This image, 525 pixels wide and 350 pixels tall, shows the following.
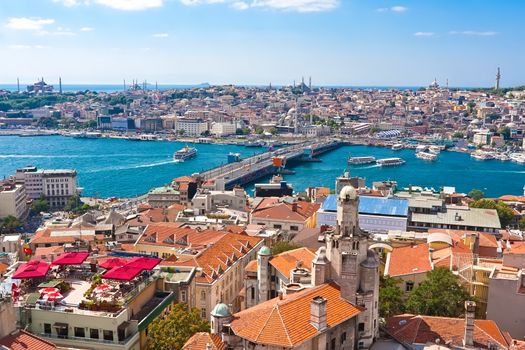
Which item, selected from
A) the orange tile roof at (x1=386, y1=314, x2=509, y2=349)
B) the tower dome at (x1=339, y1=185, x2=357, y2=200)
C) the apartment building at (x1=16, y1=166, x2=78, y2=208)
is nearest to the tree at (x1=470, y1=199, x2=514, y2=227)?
the orange tile roof at (x1=386, y1=314, x2=509, y2=349)

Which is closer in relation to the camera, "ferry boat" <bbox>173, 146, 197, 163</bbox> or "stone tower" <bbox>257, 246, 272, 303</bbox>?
"stone tower" <bbox>257, 246, 272, 303</bbox>

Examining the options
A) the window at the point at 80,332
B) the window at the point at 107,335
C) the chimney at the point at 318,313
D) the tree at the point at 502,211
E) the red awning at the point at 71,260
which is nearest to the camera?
the chimney at the point at 318,313

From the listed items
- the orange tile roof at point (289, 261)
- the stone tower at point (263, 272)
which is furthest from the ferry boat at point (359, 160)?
the stone tower at point (263, 272)

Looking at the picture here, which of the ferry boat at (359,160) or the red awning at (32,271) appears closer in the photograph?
the red awning at (32,271)

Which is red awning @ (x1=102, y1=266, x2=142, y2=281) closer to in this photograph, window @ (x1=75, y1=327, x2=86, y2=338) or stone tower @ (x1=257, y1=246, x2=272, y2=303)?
window @ (x1=75, y1=327, x2=86, y2=338)

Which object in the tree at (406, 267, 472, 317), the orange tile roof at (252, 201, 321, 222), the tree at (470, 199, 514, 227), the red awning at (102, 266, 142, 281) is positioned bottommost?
the tree at (470, 199, 514, 227)

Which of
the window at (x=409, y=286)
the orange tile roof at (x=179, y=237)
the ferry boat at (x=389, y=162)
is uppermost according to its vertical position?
the orange tile roof at (x=179, y=237)

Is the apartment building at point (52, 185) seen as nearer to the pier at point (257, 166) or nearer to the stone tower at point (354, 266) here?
the pier at point (257, 166)

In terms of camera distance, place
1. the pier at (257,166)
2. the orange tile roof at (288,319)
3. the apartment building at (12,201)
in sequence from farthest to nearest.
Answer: the pier at (257,166), the apartment building at (12,201), the orange tile roof at (288,319)
